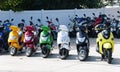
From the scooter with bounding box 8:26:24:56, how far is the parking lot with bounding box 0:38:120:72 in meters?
0.27

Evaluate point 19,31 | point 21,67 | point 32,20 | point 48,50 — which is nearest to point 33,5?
point 32,20

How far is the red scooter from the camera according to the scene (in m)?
13.6

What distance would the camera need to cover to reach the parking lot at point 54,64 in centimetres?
1100

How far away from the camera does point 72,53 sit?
14.1 m

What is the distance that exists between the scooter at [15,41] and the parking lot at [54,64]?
267mm

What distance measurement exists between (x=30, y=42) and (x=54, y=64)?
2275 mm

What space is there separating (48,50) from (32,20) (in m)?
7.38

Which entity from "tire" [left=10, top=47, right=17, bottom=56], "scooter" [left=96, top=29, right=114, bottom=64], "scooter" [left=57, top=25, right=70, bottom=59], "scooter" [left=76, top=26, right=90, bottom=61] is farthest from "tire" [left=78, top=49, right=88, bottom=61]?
"tire" [left=10, top=47, right=17, bottom=56]

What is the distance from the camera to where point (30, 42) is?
45.4 feet

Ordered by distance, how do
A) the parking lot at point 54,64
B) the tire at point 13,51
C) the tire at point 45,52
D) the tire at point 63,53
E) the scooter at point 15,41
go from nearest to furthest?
1. the parking lot at point 54,64
2. the tire at point 63,53
3. the tire at point 45,52
4. the tire at point 13,51
5. the scooter at point 15,41

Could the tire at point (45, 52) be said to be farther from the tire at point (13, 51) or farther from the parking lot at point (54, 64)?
the tire at point (13, 51)

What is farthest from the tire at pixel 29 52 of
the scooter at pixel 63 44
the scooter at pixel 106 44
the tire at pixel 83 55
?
the scooter at pixel 106 44

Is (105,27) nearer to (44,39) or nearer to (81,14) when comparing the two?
(44,39)

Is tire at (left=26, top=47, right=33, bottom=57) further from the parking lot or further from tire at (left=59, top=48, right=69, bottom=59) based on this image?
tire at (left=59, top=48, right=69, bottom=59)
